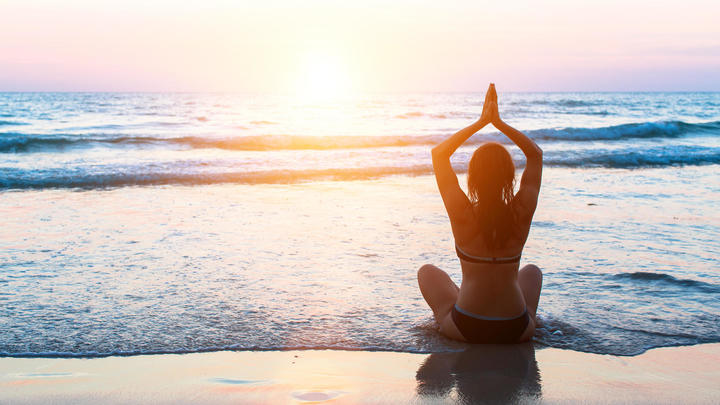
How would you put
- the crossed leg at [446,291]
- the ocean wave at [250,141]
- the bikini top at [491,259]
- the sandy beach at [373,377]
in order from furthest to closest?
the ocean wave at [250,141] → the crossed leg at [446,291] → the bikini top at [491,259] → the sandy beach at [373,377]

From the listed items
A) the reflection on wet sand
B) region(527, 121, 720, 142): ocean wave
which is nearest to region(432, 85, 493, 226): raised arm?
the reflection on wet sand

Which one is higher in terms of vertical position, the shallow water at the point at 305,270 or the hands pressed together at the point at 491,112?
the hands pressed together at the point at 491,112

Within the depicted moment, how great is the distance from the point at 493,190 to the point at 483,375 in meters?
0.96

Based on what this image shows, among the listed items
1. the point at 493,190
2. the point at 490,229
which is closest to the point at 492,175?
the point at 493,190

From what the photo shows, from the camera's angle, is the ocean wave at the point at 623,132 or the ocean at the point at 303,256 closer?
the ocean at the point at 303,256

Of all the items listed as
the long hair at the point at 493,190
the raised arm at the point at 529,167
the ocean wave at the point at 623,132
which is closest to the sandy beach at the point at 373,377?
the long hair at the point at 493,190

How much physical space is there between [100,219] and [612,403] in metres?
6.15

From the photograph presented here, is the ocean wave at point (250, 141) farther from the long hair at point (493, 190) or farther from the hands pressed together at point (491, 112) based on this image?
the long hair at point (493, 190)

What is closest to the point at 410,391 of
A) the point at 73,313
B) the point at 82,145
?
the point at 73,313

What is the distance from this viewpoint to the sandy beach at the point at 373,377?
279 centimetres

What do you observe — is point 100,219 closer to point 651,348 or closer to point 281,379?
point 281,379

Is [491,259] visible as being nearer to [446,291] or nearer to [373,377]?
[446,291]

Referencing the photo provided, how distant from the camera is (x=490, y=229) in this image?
10.2 feet

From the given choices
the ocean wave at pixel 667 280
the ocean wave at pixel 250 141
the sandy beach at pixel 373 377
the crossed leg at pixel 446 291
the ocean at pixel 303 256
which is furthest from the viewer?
the ocean wave at pixel 250 141
